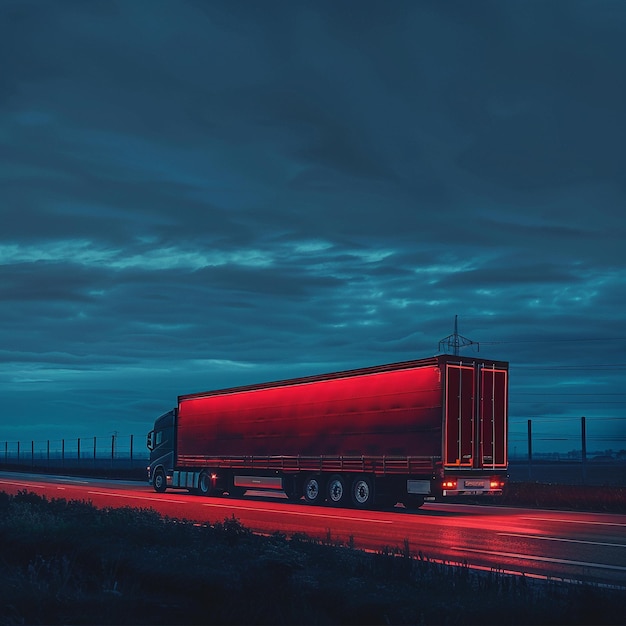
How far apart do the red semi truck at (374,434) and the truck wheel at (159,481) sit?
15.4ft

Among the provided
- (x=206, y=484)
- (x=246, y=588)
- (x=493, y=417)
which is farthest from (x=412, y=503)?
(x=246, y=588)

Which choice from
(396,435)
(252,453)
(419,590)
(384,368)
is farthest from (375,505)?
(419,590)

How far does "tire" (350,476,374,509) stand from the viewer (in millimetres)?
26594

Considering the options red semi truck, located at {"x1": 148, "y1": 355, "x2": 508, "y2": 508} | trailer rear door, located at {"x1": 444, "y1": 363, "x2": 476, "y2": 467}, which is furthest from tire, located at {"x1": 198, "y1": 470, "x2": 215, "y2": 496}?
trailer rear door, located at {"x1": 444, "y1": 363, "x2": 476, "y2": 467}

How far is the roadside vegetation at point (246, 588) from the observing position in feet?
27.2

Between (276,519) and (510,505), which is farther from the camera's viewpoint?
(510,505)

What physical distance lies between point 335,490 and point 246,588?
64.3 feet

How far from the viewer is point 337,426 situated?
1116 inches

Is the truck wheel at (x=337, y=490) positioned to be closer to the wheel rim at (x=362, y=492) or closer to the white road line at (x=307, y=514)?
the wheel rim at (x=362, y=492)

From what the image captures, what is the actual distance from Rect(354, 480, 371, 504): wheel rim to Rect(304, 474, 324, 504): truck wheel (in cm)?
186

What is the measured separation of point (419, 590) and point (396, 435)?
1627 cm

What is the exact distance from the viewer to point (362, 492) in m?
27.0

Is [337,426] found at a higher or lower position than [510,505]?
higher

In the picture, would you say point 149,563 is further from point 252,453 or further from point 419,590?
point 252,453
